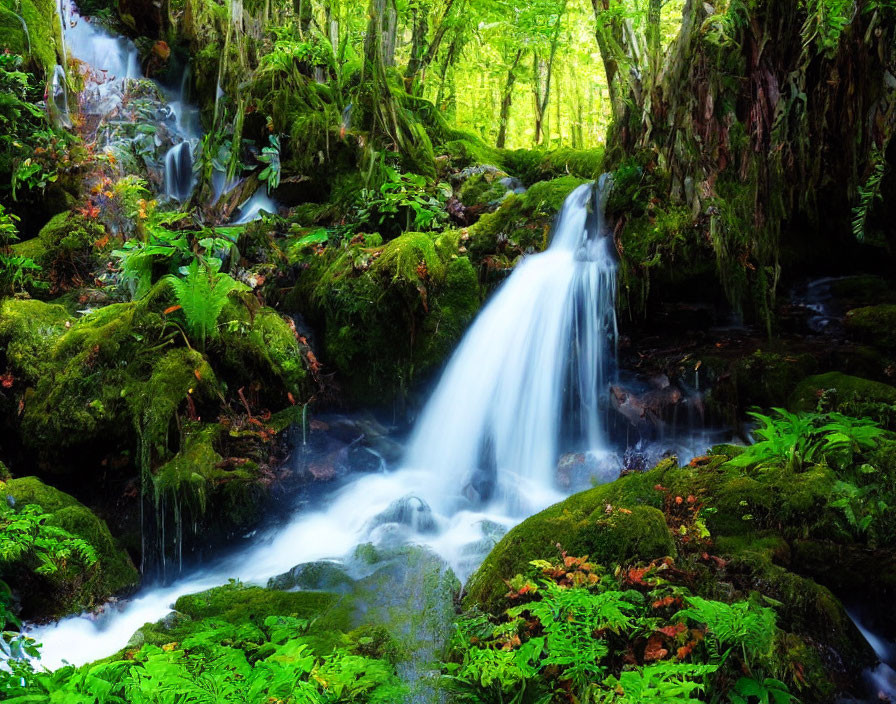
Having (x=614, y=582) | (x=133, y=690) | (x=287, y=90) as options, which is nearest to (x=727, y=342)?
(x=614, y=582)

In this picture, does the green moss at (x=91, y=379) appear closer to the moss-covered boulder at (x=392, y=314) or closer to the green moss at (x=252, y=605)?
the moss-covered boulder at (x=392, y=314)

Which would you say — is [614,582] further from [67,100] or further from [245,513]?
[67,100]

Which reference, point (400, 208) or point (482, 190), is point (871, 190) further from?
point (400, 208)

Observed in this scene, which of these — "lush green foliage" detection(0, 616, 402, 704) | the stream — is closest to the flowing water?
the stream

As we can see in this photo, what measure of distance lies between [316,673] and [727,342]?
4609 millimetres

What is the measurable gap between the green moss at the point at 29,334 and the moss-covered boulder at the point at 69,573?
1407 mm

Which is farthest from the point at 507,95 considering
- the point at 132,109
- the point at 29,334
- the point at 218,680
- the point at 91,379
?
the point at 218,680

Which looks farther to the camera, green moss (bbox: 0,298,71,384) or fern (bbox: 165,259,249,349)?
green moss (bbox: 0,298,71,384)

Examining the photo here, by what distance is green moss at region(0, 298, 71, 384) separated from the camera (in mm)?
5488

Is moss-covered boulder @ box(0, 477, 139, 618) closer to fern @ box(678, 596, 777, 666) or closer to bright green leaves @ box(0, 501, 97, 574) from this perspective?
bright green leaves @ box(0, 501, 97, 574)

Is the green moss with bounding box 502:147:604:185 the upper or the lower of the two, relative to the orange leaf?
upper

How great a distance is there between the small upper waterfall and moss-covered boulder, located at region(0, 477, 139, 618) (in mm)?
2621

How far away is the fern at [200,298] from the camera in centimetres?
531

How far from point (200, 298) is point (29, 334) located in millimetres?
1784
